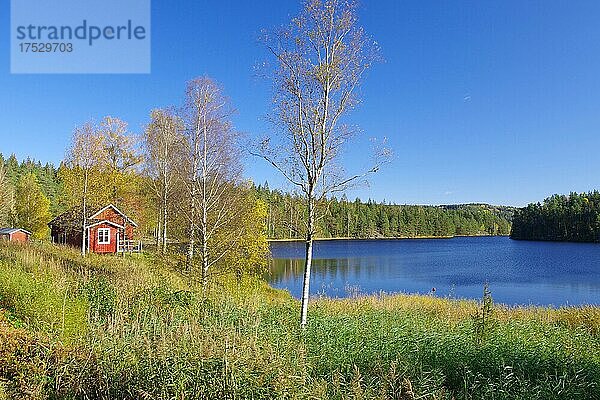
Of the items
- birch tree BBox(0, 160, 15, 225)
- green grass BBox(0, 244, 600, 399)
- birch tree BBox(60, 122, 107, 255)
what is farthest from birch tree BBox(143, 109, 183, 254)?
birch tree BBox(0, 160, 15, 225)

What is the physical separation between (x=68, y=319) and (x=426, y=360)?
17.8 feet

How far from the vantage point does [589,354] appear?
22.3ft

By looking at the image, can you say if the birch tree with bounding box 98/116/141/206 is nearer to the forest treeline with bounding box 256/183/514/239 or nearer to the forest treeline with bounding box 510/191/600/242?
the forest treeline with bounding box 256/183/514/239

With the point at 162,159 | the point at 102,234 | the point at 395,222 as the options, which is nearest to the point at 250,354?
the point at 162,159

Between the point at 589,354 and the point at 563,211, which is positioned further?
the point at 563,211

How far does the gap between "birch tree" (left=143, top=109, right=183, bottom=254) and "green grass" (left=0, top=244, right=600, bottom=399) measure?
1110 cm

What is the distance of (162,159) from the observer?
22.1 meters

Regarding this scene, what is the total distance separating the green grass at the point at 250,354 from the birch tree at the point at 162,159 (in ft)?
36.4

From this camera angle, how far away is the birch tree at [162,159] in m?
20.2

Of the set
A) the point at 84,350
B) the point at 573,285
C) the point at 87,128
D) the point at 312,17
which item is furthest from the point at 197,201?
the point at 573,285

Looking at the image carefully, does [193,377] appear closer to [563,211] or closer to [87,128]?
[87,128]

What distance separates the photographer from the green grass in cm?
430

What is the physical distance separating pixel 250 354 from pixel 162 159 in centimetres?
1893

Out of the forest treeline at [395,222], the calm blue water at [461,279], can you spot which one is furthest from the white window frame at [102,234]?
the forest treeline at [395,222]
